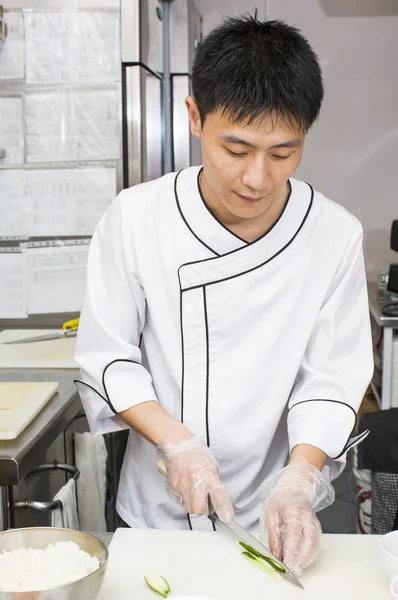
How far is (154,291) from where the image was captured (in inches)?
52.3

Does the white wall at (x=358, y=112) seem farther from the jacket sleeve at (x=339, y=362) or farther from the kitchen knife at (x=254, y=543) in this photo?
the kitchen knife at (x=254, y=543)

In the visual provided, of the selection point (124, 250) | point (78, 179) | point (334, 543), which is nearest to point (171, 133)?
point (78, 179)

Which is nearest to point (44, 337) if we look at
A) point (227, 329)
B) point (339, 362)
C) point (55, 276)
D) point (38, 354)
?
point (38, 354)

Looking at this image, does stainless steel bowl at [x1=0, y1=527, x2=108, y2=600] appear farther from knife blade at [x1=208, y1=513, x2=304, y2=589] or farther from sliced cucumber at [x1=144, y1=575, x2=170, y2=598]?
knife blade at [x1=208, y1=513, x2=304, y2=589]

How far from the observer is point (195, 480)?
3.69 feet

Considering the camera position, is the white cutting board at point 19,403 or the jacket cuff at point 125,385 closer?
the jacket cuff at point 125,385

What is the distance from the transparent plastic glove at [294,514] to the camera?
102 cm

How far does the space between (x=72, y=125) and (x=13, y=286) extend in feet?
2.09

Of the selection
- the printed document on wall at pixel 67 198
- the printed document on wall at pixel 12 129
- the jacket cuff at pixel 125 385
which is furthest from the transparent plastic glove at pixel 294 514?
the printed document on wall at pixel 12 129

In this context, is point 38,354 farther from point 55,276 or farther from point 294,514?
point 294,514

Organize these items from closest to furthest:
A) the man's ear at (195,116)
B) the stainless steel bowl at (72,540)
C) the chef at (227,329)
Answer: the stainless steel bowl at (72,540)
the man's ear at (195,116)
the chef at (227,329)

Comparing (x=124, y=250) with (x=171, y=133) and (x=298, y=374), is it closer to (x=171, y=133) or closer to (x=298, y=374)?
(x=298, y=374)

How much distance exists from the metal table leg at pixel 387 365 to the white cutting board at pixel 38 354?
1.66m

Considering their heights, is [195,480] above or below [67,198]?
below
